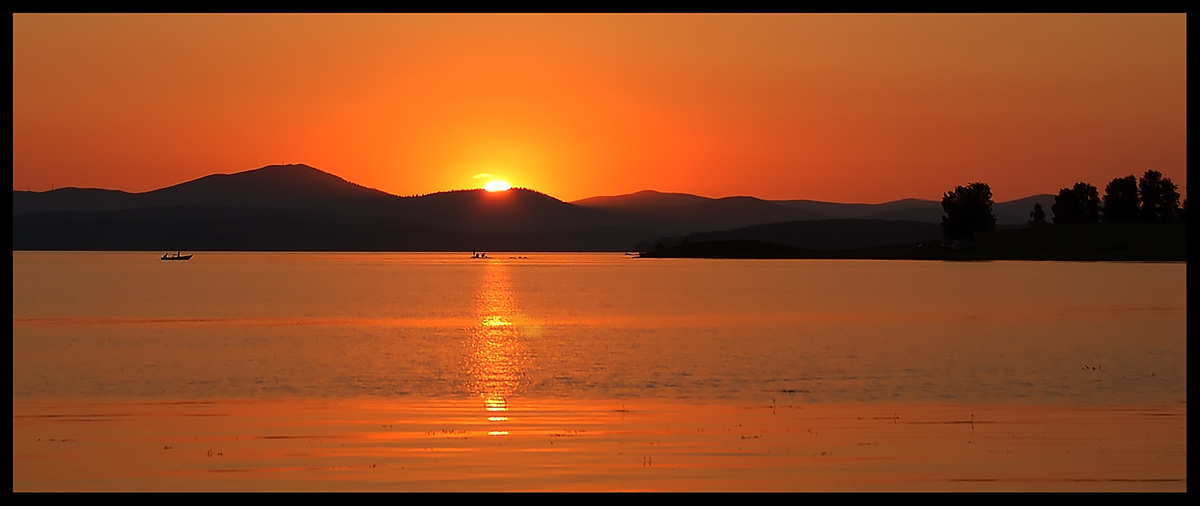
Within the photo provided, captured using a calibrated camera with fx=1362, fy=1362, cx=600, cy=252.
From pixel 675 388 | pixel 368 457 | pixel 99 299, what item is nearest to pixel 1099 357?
pixel 675 388

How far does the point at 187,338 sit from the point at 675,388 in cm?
2743

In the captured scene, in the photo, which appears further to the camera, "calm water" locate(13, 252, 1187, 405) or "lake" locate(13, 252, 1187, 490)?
"calm water" locate(13, 252, 1187, 405)

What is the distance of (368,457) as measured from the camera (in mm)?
23578

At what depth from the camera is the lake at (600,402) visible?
22297 mm

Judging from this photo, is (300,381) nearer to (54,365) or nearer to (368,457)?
(54,365)

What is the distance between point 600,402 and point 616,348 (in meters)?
19.1

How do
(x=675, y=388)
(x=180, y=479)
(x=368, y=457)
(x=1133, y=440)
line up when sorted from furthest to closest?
(x=675, y=388)
(x=1133, y=440)
(x=368, y=457)
(x=180, y=479)

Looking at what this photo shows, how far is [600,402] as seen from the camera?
32875 millimetres

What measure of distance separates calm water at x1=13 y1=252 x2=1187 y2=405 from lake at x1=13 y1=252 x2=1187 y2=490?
0.67 ft

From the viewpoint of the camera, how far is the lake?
22297mm

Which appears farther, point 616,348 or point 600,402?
point 616,348

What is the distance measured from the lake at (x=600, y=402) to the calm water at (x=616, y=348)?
0.67 feet

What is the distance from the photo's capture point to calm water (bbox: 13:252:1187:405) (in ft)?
118

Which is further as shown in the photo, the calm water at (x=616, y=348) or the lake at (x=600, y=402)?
the calm water at (x=616, y=348)
